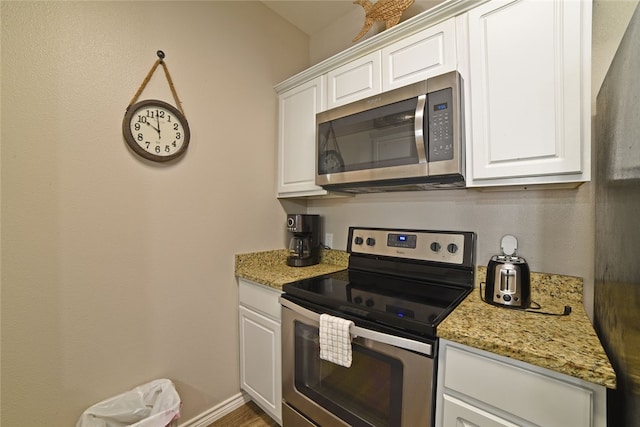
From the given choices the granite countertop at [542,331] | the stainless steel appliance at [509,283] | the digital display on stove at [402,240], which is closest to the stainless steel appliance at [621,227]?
the granite countertop at [542,331]

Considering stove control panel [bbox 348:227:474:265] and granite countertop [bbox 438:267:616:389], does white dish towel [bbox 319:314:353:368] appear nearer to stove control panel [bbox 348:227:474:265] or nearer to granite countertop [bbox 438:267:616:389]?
granite countertop [bbox 438:267:616:389]

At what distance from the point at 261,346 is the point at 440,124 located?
5.07 ft

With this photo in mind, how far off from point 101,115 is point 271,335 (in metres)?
1.43

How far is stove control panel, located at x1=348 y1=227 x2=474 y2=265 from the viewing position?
139 cm

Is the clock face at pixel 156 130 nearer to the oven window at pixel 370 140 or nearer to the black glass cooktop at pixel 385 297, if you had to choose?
the oven window at pixel 370 140

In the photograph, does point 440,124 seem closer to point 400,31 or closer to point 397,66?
point 397,66

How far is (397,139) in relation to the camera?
4.26 ft

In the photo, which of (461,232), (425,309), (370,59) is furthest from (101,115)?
(461,232)

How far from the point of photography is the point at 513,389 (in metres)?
0.78

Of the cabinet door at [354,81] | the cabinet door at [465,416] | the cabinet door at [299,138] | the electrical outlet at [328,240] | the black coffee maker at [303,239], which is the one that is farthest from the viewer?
the electrical outlet at [328,240]

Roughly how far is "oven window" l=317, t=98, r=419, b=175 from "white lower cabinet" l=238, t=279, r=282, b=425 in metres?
0.84

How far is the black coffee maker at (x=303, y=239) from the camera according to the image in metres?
1.84

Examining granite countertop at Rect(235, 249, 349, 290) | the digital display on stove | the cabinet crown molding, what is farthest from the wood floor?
the cabinet crown molding

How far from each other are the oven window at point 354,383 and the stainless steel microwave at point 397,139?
2.61 ft
